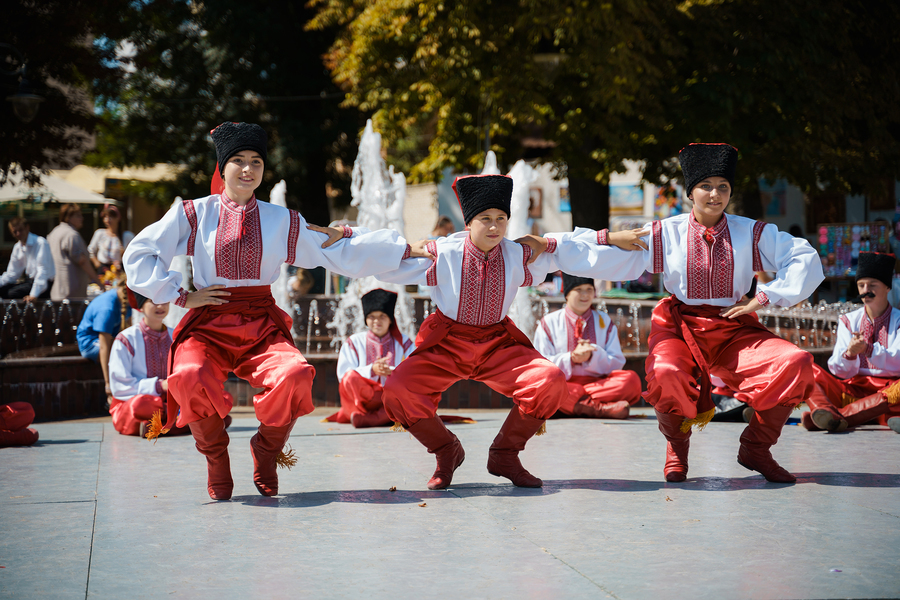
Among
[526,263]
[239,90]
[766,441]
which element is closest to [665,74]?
[239,90]

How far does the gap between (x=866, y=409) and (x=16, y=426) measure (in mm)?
5719

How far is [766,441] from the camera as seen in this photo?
479cm

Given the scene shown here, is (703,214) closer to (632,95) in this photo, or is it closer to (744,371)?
(744,371)

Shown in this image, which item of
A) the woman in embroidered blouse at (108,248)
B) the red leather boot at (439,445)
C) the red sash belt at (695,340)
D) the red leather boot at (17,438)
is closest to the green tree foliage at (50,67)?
the woman in embroidered blouse at (108,248)

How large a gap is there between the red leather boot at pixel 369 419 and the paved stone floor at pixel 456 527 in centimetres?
123

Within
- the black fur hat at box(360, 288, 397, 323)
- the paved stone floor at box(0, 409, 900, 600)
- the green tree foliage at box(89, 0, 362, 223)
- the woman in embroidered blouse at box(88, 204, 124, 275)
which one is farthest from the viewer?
the green tree foliage at box(89, 0, 362, 223)

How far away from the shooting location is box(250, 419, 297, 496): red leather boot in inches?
180

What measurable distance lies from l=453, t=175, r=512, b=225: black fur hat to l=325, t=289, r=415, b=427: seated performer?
8.36 feet

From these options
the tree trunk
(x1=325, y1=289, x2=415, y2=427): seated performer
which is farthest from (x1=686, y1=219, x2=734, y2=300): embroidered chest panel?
the tree trunk

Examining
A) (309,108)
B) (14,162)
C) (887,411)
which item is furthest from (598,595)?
(309,108)

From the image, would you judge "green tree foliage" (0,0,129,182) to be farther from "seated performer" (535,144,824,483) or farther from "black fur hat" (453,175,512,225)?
"seated performer" (535,144,824,483)

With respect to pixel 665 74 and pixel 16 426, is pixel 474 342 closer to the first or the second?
pixel 16 426

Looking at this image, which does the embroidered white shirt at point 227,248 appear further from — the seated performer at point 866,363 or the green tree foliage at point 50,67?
the green tree foliage at point 50,67

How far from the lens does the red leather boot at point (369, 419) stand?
7.21m
